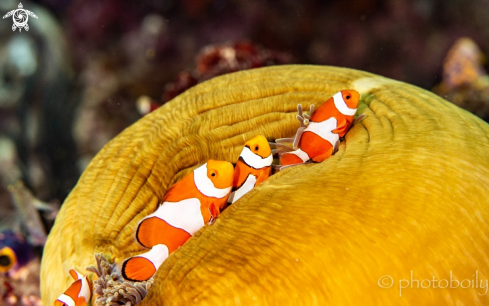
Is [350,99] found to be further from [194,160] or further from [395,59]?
[395,59]

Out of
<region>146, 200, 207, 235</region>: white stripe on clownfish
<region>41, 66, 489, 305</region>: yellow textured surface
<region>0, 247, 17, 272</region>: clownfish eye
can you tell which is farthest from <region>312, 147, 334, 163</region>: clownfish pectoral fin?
<region>0, 247, 17, 272</region>: clownfish eye

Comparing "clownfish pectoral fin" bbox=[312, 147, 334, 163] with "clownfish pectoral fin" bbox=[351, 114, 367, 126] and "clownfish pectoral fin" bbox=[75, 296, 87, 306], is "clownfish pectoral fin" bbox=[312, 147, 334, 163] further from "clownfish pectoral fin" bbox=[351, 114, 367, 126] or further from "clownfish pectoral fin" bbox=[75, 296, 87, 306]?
"clownfish pectoral fin" bbox=[75, 296, 87, 306]

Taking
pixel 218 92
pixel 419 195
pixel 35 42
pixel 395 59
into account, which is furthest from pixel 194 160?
pixel 395 59

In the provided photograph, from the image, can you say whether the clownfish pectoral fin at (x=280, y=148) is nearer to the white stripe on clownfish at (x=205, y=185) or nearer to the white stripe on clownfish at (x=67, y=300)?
the white stripe on clownfish at (x=205, y=185)

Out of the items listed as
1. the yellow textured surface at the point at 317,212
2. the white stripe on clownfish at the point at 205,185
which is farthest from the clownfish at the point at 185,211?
the yellow textured surface at the point at 317,212

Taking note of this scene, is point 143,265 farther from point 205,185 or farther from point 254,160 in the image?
point 254,160

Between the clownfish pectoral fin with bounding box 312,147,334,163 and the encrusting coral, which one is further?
the clownfish pectoral fin with bounding box 312,147,334,163
